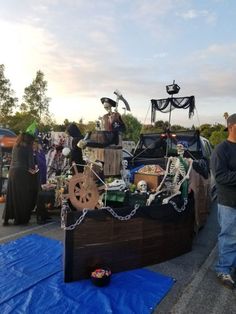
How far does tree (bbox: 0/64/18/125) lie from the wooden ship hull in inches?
1013

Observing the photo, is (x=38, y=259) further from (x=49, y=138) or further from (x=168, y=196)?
(x=49, y=138)

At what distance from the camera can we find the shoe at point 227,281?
11.6 ft

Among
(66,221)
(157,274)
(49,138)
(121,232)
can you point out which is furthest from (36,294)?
(49,138)

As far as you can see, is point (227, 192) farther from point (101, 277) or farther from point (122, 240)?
point (101, 277)

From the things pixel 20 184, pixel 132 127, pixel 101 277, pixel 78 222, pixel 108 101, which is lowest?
pixel 101 277

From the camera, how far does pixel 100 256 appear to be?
3680mm

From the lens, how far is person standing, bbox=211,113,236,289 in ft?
11.2

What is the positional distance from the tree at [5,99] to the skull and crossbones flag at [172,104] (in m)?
21.2

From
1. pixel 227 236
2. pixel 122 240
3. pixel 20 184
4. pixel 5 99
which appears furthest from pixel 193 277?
pixel 5 99

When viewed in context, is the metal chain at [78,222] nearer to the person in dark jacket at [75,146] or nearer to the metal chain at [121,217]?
the metal chain at [121,217]

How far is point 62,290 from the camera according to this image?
10.9 feet

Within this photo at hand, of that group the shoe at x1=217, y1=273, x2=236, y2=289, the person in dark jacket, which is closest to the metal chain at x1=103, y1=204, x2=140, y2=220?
the shoe at x1=217, y1=273, x2=236, y2=289

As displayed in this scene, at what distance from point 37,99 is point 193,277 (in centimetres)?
2925

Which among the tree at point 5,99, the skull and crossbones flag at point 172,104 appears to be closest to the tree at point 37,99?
the tree at point 5,99
